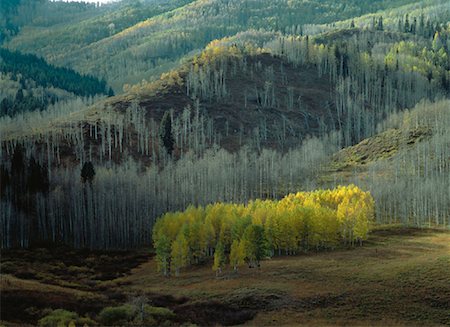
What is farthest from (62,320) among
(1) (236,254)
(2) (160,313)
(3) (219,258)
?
(1) (236,254)

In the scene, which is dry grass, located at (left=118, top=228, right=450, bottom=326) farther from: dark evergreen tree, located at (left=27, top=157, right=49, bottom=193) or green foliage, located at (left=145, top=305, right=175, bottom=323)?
dark evergreen tree, located at (left=27, top=157, right=49, bottom=193)

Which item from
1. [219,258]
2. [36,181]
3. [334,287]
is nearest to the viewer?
[334,287]

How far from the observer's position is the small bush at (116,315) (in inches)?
2938

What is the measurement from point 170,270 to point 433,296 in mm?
52301

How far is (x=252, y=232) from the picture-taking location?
109 m

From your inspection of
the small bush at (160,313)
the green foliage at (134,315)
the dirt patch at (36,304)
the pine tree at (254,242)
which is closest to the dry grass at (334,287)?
the pine tree at (254,242)

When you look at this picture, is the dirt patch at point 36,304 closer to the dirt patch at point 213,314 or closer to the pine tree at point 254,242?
the dirt patch at point 213,314

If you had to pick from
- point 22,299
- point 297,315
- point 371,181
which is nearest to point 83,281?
point 22,299

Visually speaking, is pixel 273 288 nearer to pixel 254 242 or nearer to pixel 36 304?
pixel 254 242

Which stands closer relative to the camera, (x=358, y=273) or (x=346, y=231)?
(x=358, y=273)

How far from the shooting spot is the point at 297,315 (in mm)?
83625

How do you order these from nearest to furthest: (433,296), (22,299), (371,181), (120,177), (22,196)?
(22,299)
(433,296)
(22,196)
(120,177)
(371,181)

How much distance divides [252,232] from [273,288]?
680 inches

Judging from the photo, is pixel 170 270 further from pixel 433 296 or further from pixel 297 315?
pixel 433 296
